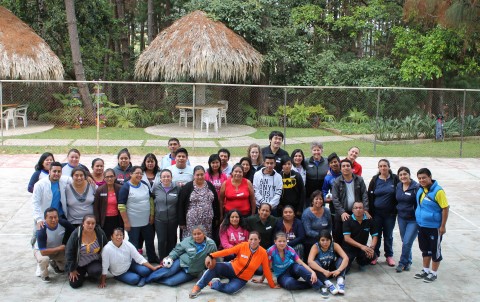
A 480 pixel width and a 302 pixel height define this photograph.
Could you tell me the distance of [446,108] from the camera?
2252 centimetres

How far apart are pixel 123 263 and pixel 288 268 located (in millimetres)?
1944

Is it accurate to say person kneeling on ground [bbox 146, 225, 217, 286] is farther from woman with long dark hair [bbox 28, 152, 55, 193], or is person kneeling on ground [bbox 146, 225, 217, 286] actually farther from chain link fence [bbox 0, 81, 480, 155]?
chain link fence [bbox 0, 81, 480, 155]

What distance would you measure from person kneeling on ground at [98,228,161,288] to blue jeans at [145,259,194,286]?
0.08 m

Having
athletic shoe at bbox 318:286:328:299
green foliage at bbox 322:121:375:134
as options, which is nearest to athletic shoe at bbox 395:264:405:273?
athletic shoe at bbox 318:286:328:299

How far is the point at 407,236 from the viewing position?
25.4ft

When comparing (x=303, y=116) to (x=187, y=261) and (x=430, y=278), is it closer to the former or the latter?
(x=430, y=278)

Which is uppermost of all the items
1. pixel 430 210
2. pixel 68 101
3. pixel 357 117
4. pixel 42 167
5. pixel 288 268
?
pixel 68 101

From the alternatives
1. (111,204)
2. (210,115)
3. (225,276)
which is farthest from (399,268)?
(210,115)

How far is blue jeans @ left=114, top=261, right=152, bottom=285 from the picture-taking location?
719cm

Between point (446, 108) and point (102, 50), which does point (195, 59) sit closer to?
point (102, 50)

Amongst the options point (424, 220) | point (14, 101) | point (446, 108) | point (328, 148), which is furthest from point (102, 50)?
point (424, 220)

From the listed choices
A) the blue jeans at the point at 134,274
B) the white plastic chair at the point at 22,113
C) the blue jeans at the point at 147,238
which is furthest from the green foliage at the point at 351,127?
the blue jeans at the point at 134,274

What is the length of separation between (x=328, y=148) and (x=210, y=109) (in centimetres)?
397

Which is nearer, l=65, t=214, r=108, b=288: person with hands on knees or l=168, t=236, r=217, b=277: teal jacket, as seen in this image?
l=65, t=214, r=108, b=288: person with hands on knees
